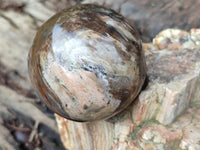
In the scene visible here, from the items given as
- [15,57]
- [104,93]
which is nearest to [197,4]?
[104,93]

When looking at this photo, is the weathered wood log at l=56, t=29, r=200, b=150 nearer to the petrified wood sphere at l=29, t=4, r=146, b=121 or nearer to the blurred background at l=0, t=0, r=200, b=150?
the petrified wood sphere at l=29, t=4, r=146, b=121

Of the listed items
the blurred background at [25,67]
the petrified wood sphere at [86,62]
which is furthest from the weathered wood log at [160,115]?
the blurred background at [25,67]

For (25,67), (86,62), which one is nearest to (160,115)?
(86,62)

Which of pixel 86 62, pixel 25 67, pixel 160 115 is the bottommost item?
pixel 25 67

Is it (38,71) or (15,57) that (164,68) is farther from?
(15,57)

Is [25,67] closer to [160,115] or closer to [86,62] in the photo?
[86,62]

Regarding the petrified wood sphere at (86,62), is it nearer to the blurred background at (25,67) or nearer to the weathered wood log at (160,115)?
the weathered wood log at (160,115)
